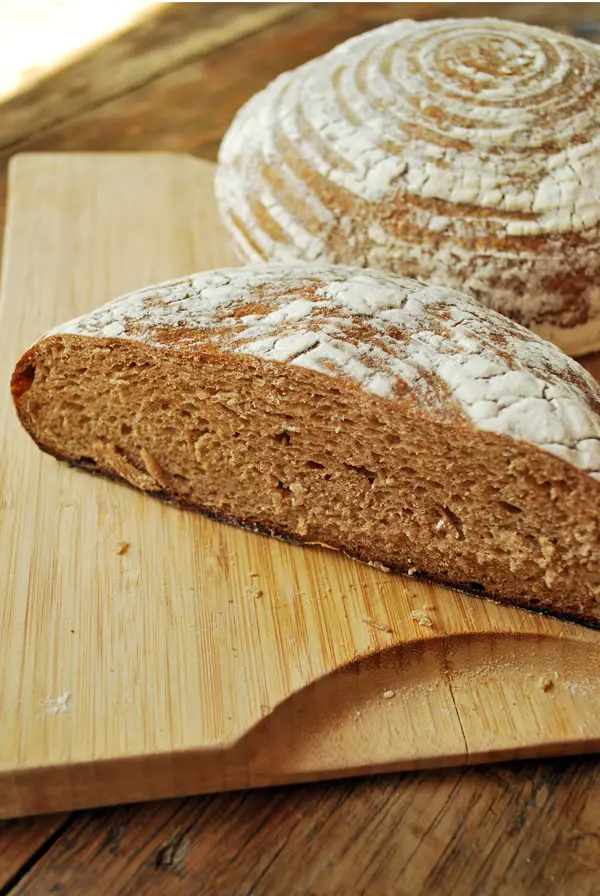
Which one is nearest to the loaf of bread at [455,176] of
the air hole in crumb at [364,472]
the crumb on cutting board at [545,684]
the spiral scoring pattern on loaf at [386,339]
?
the spiral scoring pattern on loaf at [386,339]

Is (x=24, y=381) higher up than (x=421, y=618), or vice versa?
(x=24, y=381)

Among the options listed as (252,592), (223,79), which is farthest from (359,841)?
(223,79)

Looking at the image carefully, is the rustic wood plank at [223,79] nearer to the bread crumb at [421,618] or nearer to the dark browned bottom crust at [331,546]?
the dark browned bottom crust at [331,546]

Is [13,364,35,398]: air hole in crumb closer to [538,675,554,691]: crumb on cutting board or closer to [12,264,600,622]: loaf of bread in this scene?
[12,264,600,622]: loaf of bread

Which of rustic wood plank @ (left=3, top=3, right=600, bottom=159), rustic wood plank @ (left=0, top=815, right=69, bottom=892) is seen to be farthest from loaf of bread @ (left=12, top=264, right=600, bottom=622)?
rustic wood plank @ (left=3, top=3, right=600, bottom=159)

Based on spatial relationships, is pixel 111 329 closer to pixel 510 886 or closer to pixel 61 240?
pixel 61 240

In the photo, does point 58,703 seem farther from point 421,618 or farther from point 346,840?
point 421,618
